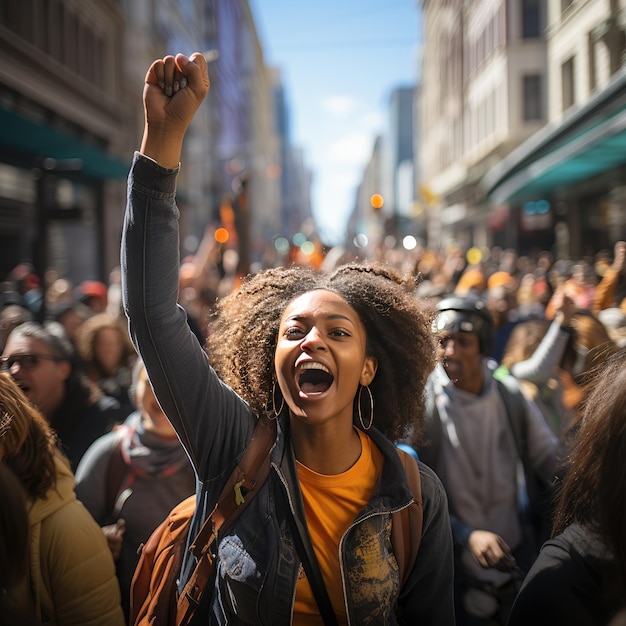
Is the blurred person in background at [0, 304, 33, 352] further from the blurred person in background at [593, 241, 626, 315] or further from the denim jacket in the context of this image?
the blurred person in background at [593, 241, 626, 315]

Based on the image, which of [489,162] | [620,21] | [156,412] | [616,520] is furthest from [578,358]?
[489,162]

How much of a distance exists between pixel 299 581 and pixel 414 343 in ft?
2.70

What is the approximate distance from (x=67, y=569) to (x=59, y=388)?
1.49 metres

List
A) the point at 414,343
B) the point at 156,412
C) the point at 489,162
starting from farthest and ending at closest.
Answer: the point at 489,162 < the point at 156,412 < the point at 414,343

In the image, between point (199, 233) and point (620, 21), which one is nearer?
point (620, 21)

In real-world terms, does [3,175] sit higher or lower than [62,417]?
higher

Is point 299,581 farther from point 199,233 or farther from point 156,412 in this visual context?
point 199,233

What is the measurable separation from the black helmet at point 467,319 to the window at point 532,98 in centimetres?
2548

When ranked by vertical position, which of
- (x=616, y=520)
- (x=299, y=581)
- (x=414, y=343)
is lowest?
(x=299, y=581)

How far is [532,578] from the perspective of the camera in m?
1.52

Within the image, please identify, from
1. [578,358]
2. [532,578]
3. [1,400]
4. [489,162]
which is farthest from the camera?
[489,162]

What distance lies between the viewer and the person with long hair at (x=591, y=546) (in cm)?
139

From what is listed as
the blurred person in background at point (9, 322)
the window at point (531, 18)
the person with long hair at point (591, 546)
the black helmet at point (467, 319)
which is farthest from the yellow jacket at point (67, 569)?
the window at point (531, 18)

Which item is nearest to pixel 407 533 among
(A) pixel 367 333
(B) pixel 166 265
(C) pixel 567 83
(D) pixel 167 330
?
(A) pixel 367 333
